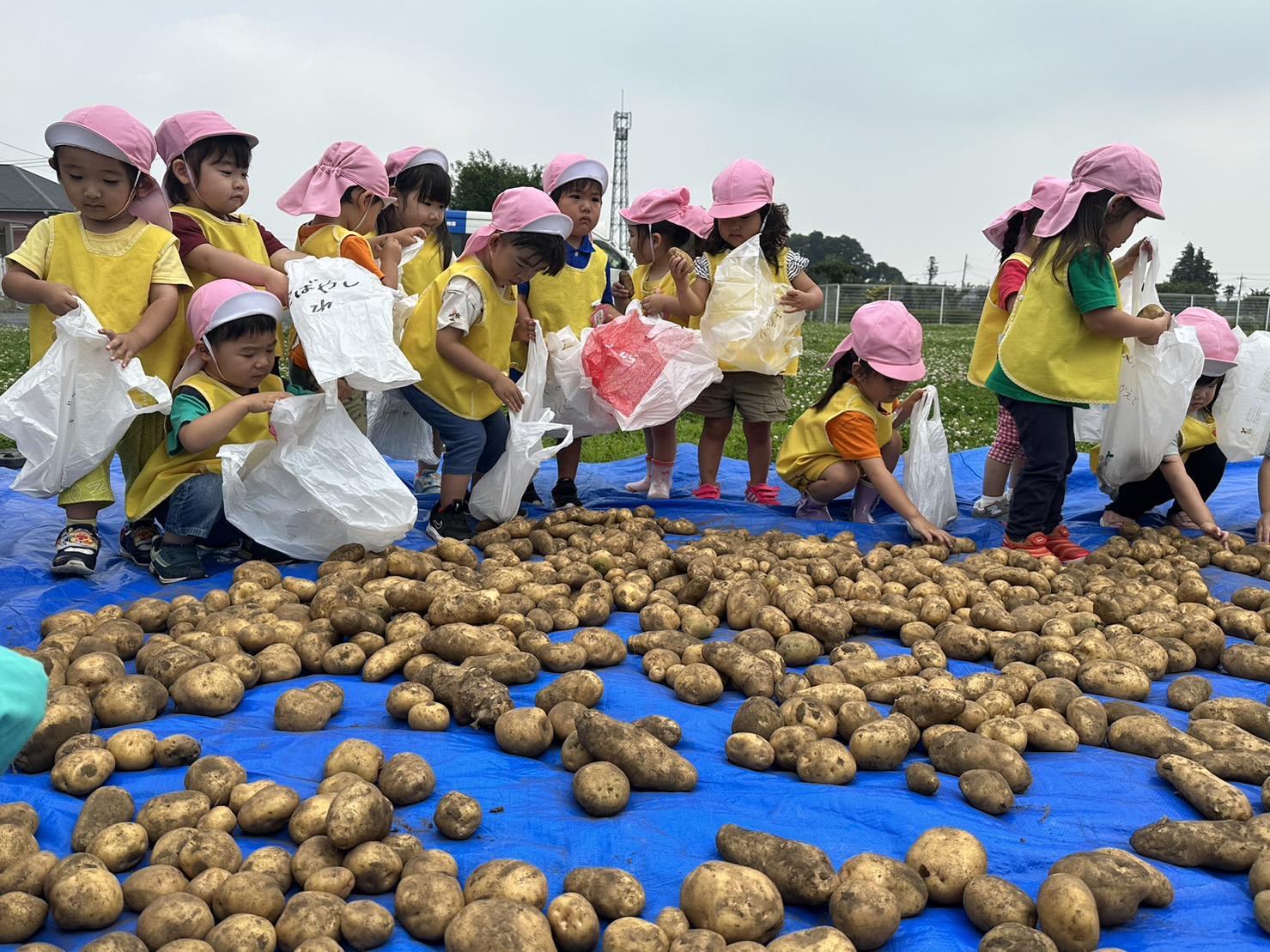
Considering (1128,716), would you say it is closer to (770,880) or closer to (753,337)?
(770,880)

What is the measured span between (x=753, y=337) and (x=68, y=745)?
12.4 ft

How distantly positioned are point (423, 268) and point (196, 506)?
2255 mm

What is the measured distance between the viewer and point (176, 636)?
9.63 ft

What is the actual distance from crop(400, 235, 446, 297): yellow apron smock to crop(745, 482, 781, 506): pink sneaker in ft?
6.88

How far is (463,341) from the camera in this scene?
4.68m

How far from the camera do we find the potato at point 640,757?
2.16 m

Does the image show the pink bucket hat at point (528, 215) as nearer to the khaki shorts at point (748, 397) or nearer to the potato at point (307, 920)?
the khaki shorts at point (748, 397)

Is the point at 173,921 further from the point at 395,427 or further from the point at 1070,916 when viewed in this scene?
the point at 395,427

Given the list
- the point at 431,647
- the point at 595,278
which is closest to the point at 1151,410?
the point at 595,278

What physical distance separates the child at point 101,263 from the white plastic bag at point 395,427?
1.36m

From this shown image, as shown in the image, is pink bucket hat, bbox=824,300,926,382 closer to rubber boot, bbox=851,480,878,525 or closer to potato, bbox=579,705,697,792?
rubber boot, bbox=851,480,878,525

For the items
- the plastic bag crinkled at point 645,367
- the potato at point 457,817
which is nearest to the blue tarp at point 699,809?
the potato at point 457,817

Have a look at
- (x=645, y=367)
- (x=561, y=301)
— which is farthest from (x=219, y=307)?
(x=645, y=367)

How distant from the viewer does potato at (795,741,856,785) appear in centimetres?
220
